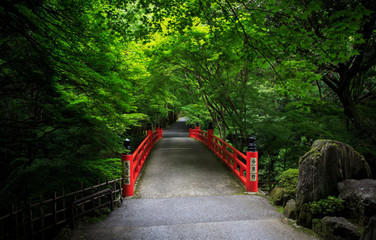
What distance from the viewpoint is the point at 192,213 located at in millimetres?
4758

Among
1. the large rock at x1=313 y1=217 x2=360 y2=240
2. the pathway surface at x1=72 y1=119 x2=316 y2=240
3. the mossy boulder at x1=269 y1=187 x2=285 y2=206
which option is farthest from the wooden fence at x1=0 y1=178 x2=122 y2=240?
the large rock at x1=313 y1=217 x2=360 y2=240

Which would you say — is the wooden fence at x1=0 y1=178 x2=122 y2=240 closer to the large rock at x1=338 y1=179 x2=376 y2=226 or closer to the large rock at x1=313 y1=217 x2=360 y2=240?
the large rock at x1=313 y1=217 x2=360 y2=240

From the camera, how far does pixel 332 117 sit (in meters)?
7.25

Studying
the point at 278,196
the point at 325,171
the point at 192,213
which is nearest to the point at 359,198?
the point at 325,171

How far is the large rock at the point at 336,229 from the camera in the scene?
3.08 m

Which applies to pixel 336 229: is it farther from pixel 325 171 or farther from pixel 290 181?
pixel 290 181

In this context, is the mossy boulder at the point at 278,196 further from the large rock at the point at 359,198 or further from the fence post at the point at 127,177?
the fence post at the point at 127,177

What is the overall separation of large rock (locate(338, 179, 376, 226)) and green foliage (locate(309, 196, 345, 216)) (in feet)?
0.45

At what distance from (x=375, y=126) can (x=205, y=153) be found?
A: 7612mm

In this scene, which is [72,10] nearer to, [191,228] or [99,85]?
[99,85]

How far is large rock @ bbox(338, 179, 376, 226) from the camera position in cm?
325

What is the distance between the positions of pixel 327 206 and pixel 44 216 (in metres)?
4.94

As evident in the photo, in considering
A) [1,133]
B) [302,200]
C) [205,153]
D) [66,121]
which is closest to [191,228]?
[302,200]

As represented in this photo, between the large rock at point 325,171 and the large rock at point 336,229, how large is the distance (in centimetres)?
35
